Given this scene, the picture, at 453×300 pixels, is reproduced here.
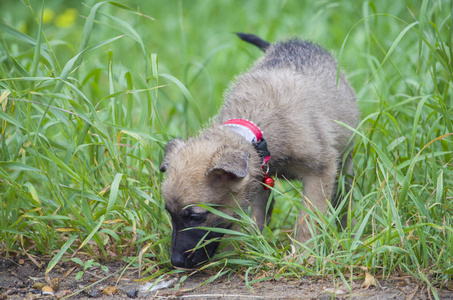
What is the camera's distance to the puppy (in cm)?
307

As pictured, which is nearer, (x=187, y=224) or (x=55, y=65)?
(x=187, y=224)

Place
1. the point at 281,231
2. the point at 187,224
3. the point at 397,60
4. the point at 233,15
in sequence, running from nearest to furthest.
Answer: the point at 187,224 → the point at 281,231 → the point at 397,60 → the point at 233,15

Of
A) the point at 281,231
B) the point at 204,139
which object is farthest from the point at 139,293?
the point at 281,231

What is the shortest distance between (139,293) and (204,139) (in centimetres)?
100

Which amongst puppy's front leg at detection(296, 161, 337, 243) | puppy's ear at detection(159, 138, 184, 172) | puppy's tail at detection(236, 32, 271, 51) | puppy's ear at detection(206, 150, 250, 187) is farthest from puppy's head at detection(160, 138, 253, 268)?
puppy's tail at detection(236, 32, 271, 51)

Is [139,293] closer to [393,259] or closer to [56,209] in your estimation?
[56,209]

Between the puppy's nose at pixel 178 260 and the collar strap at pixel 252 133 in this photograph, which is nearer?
the puppy's nose at pixel 178 260

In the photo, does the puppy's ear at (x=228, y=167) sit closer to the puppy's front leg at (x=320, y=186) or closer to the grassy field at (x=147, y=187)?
the grassy field at (x=147, y=187)

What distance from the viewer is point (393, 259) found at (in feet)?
9.16

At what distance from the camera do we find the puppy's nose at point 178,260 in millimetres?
2990

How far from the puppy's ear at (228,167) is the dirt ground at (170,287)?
1.78ft

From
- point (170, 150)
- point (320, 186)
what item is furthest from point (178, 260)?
point (320, 186)

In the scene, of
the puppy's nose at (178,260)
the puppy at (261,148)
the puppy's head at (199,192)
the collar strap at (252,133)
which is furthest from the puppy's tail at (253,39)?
the puppy's nose at (178,260)

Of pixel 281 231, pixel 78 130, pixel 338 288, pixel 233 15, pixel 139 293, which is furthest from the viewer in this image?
pixel 233 15
